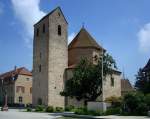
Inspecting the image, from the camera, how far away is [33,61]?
228 ft

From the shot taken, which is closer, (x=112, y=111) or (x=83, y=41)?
(x=112, y=111)

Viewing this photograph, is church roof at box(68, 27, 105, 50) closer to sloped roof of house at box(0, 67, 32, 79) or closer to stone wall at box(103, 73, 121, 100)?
stone wall at box(103, 73, 121, 100)

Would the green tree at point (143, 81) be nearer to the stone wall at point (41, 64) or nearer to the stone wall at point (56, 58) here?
the stone wall at point (56, 58)

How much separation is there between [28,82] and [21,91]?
3649 millimetres

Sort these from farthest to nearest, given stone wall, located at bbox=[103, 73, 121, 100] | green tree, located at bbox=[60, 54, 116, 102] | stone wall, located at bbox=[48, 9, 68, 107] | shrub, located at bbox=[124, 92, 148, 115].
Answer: stone wall, located at bbox=[103, 73, 121, 100] < stone wall, located at bbox=[48, 9, 68, 107] < green tree, located at bbox=[60, 54, 116, 102] < shrub, located at bbox=[124, 92, 148, 115]

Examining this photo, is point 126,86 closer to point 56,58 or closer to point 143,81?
point 56,58

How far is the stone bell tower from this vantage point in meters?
64.5

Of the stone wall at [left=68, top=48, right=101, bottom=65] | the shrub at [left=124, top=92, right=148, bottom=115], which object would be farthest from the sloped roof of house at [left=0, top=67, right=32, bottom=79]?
the shrub at [left=124, top=92, right=148, bottom=115]

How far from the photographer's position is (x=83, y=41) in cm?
7219

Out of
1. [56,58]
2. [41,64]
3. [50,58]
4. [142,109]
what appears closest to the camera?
[142,109]

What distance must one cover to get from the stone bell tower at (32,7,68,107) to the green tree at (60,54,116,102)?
7176 mm

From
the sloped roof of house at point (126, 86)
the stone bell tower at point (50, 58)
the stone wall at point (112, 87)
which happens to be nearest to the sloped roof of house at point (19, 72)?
the stone bell tower at point (50, 58)

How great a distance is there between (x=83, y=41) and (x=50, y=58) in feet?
33.3

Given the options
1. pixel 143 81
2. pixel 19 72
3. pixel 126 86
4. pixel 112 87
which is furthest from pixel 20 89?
pixel 143 81
